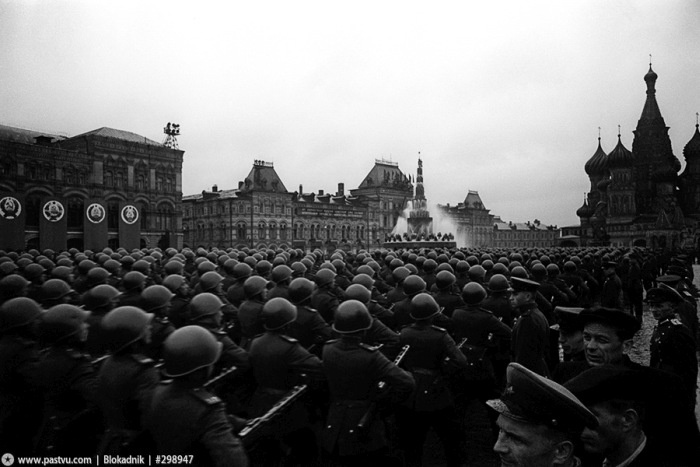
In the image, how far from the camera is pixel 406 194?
82.6 m

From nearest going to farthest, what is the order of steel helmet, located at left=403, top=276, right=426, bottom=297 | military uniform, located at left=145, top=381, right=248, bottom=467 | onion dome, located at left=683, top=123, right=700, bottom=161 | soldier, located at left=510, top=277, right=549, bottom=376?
military uniform, located at left=145, top=381, right=248, bottom=467
soldier, located at left=510, top=277, right=549, bottom=376
steel helmet, located at left=403, top=276, right=426, bottom=297
onion dome, located at left=683, top=123, right=700, bottom=161

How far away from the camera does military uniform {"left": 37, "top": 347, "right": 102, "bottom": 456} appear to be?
4.23 m

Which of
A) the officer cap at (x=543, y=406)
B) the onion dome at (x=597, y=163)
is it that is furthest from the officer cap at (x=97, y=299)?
the onion dome at (x=597, y=163)

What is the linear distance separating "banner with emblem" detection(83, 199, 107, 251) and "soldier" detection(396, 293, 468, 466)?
35.0 m

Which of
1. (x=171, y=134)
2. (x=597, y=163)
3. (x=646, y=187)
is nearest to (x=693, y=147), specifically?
(x=646, y=187)

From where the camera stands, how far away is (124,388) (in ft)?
12.3

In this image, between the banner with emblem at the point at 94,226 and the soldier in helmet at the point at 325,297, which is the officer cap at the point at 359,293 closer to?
the soldier in helmet at the point at 325,297

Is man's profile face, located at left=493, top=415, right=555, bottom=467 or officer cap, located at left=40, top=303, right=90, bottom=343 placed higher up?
officer cap, located at left=40, top=303, right=90, bottom=343

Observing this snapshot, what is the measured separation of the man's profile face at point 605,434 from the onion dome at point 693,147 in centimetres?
7815

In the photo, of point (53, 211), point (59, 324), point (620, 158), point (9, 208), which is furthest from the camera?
point (620, 158)

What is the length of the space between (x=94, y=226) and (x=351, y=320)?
3684cm

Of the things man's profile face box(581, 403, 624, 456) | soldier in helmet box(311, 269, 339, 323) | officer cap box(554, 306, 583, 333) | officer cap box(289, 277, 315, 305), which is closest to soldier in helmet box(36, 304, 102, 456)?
officer cap box(289, 277, 315, 305)

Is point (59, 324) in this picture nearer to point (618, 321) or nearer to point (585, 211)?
point (618, 321)

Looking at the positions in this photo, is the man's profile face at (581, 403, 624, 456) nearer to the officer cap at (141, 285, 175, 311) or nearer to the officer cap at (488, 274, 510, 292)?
the officer cap at (141, 285, 175, 311)
